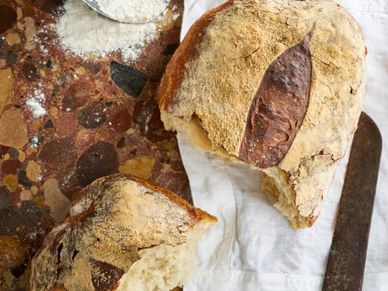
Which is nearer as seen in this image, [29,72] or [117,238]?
[117,238]

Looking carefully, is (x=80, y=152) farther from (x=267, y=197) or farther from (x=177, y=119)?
(x=267, y=197)

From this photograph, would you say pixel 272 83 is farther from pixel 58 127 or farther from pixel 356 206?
pixel 58 127

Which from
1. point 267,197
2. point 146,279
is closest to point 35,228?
point 146,279

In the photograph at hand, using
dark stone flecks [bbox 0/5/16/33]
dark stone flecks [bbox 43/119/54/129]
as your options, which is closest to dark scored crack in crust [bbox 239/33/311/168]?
dark stone flecks [bbox 43/119/54/129]

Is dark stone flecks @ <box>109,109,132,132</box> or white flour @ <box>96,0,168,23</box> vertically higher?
white flour @ <box>96,0,168,23</box>

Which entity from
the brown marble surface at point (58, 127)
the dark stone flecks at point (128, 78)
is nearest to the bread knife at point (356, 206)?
the brown marble surface at point (58, 127)

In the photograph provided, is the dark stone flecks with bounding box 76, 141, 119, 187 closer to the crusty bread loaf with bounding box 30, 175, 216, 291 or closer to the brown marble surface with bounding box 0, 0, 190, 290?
the brown marble surface with bounding box 0, 0, 190, 290

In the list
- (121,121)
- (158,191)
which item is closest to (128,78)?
(121,121)
